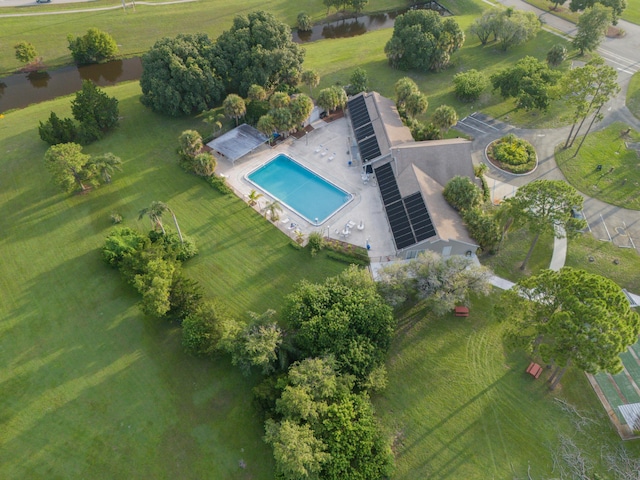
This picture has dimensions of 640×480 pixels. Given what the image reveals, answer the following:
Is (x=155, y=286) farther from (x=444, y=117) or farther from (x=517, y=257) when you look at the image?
(x=444, y=117)

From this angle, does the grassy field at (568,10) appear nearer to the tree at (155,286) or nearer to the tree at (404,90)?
the tree at (404,90)

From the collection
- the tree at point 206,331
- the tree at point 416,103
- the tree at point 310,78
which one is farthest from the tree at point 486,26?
the tree at point 206,331

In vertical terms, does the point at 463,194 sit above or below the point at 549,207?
below

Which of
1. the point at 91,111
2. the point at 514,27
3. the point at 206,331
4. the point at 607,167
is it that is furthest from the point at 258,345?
the point at 514,27

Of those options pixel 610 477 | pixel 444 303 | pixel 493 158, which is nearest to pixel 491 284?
pixel 444 303

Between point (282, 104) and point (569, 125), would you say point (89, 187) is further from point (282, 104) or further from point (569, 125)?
point (569, 125)

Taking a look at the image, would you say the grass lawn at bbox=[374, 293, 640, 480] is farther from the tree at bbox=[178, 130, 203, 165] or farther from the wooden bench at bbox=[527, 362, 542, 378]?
the tree at bbox=[178, 130, 203, 165]

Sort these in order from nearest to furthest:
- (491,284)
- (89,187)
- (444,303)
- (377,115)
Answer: (444,303)
(491,284)
(89,187)
(377,115)
